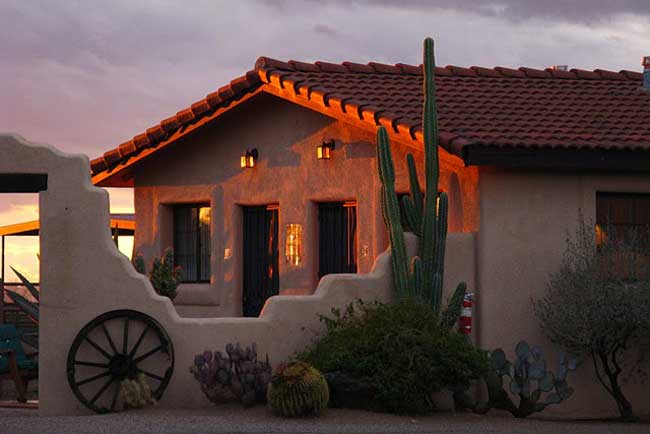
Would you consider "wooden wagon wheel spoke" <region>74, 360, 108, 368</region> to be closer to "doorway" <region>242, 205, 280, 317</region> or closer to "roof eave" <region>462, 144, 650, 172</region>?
"doorway" <region>242, 205, 280, 317</region>

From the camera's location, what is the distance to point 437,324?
14.2 metres

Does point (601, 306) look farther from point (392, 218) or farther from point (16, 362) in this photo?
point (16, 362)

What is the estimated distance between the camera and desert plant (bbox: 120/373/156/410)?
13.9 metres

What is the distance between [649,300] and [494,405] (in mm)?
2222

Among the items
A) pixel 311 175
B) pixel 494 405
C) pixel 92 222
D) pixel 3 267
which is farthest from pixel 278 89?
pixel 3 267

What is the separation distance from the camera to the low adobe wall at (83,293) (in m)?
14.4

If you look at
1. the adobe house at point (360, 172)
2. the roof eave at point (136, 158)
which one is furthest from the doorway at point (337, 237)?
the roof eave at point (136, 158)

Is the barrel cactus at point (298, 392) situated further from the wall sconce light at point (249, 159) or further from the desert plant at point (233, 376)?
the wall sconce light at point (249, 159)

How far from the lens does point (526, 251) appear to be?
1558 centimetres

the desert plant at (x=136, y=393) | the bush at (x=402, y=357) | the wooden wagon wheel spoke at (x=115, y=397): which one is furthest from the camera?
the wooden wagon wheel spoke at (x=115, y=397)

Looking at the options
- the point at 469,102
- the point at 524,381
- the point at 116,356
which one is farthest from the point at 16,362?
the point at 469,102

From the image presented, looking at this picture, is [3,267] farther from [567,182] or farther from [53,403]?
[567,182]

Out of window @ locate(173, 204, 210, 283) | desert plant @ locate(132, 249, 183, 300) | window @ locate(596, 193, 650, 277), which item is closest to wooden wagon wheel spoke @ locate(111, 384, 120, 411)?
desert plant @ locate(132, 249, 183, 300)

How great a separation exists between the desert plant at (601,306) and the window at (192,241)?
6.23 meters
